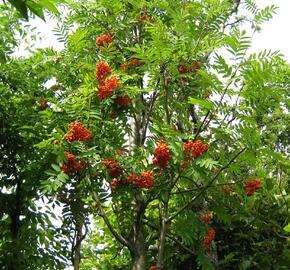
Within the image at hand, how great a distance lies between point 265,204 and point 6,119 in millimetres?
4113

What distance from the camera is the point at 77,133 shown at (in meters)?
4.46

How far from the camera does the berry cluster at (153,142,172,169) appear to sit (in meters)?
4.31

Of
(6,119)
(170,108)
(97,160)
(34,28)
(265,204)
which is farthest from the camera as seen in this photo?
(34,28)

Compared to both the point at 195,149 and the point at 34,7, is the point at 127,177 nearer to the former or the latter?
the point at 195,149

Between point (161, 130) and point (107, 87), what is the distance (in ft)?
2.47

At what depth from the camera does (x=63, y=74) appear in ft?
19.3

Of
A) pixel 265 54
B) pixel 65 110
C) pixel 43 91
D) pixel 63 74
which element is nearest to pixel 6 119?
pixel 43 91

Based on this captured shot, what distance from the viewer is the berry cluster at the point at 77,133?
4449mm

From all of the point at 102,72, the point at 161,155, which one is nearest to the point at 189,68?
the point at 102,72

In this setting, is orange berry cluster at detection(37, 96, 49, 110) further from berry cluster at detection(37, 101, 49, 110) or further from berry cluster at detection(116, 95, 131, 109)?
berry cluster at detection(116, 95, 131, 109)

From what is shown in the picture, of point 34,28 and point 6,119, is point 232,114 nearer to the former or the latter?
point 6,119

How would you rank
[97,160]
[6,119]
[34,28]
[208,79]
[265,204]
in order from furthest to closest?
[34,28], [265,204], [6,119], [97,160], [208,79]

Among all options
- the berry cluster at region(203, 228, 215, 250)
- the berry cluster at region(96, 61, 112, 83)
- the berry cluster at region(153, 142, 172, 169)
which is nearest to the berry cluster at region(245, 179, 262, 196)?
the berry cluster at region(203, 228, 215, 250)

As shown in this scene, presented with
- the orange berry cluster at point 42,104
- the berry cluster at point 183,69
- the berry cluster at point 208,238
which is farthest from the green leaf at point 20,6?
the orange berry cluster at point 42,104
